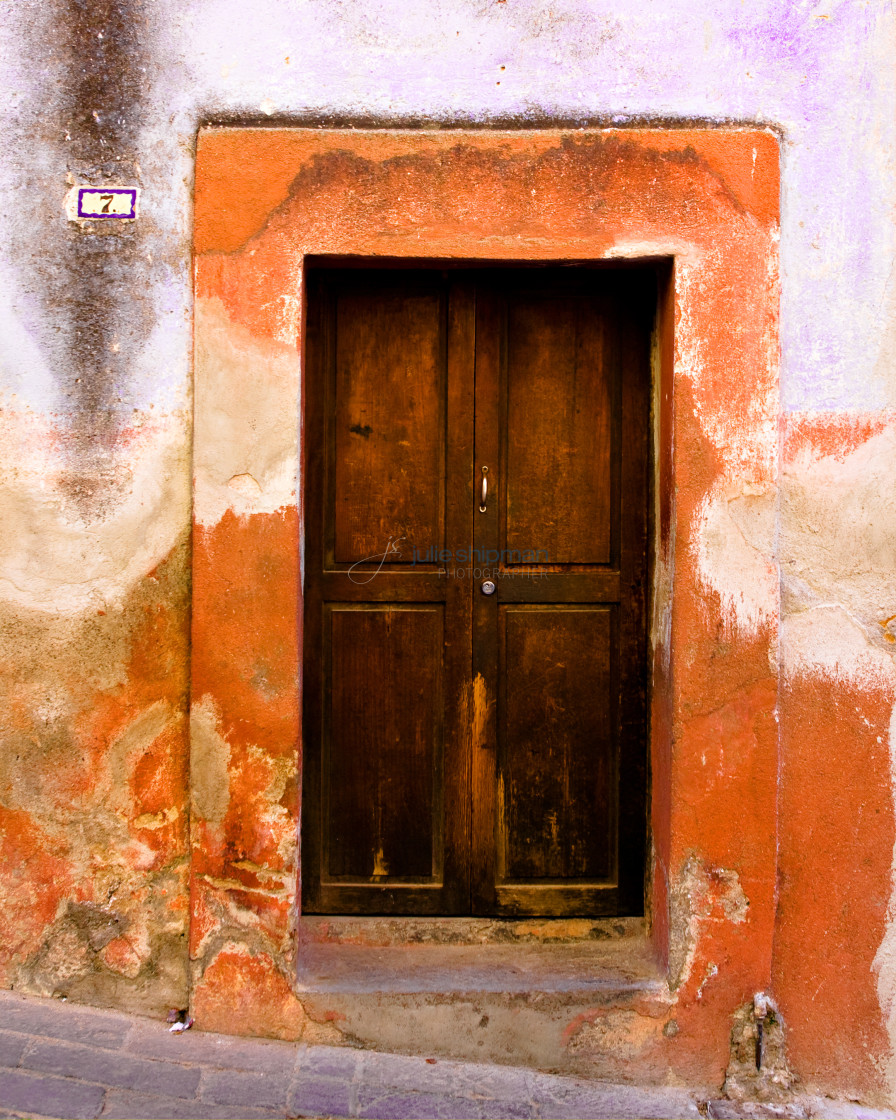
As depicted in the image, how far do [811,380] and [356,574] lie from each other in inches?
60.6

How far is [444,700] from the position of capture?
2.78 m

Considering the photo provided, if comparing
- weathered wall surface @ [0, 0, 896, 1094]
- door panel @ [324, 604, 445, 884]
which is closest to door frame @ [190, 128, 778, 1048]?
weathered wall surface @ [0, 0, 896, 1094]

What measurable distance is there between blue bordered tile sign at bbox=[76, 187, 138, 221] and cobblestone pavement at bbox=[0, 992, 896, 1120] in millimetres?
2400

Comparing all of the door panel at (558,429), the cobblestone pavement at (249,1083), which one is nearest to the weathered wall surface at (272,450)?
the cobblestone pavement at (249,1083)

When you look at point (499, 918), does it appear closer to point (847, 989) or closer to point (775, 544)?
point (847, 989)

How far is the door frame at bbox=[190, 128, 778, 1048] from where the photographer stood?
8.13ft

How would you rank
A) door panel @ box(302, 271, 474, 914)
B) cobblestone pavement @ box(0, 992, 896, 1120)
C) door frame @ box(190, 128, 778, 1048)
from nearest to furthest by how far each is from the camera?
cobblestone pavement @ box(0, 992, 896, 1120) → door frame @ box(190, 128, 778, 1048) → door panel @ box(302, 271, 474, 914)

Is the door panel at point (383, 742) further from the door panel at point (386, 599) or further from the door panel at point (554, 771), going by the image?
the door panel at point (554, 771)

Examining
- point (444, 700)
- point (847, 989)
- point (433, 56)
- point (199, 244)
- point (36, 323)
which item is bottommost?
point (847, 989)

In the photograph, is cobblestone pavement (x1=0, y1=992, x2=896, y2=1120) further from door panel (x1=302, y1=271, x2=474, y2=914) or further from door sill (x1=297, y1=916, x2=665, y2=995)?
A: door panel (x1=302, y1=271, x2=474, y2=914)

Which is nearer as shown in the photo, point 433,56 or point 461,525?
point 433,56

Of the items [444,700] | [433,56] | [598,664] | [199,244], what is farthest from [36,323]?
[598,664]

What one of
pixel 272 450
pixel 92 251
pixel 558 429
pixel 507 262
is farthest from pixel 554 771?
pixel 92 251

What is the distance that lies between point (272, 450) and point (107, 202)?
90 centimetres
